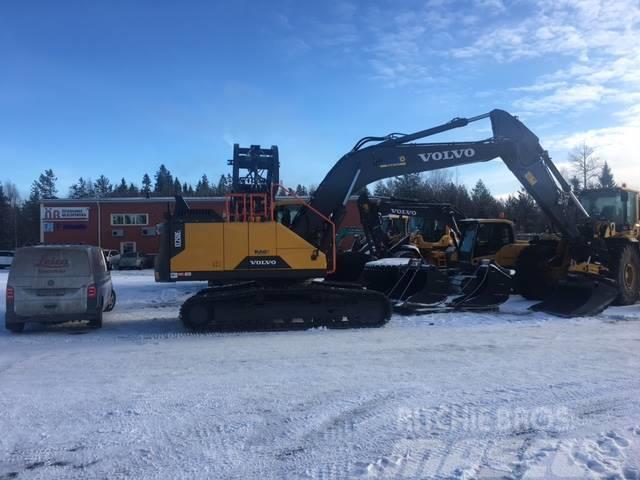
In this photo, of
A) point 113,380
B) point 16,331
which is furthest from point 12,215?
point 113,380

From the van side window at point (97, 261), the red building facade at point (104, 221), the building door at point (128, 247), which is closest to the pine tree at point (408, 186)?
the red building facade at point (104, 221)

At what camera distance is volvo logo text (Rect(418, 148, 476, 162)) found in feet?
41.7

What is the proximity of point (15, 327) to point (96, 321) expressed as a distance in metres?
1.47

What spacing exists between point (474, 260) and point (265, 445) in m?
13.9

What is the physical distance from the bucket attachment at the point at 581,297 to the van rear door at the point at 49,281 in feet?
32.5

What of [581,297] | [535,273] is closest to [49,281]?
[581,297]

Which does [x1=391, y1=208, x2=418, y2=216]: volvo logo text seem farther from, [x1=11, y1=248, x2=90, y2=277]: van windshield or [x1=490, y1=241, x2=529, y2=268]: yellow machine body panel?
[x1=11, y1=248, x2=90, y2=277]: van windshield

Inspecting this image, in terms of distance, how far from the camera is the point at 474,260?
1766 cm

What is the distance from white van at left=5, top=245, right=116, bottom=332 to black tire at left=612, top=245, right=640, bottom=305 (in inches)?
473

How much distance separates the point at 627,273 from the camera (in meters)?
14.3

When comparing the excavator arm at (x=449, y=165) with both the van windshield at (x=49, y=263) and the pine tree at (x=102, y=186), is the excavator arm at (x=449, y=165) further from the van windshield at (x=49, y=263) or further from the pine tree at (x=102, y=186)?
the pine tree at (x=102, y=186)

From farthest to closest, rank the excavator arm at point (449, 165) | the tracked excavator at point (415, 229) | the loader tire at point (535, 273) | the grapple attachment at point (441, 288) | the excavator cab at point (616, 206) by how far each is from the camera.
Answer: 1. the tracked excavator at point (415, 229)
2. the loader tire at point (535, 273)
3. the excavator cab at point (616, 206)
4. the grapple attachment at point (441, 288)
5. the excavator arm at point (449, 165)

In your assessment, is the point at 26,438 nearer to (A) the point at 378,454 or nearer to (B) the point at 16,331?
(A) the point at 378,454

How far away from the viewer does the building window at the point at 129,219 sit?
49.6 metres
